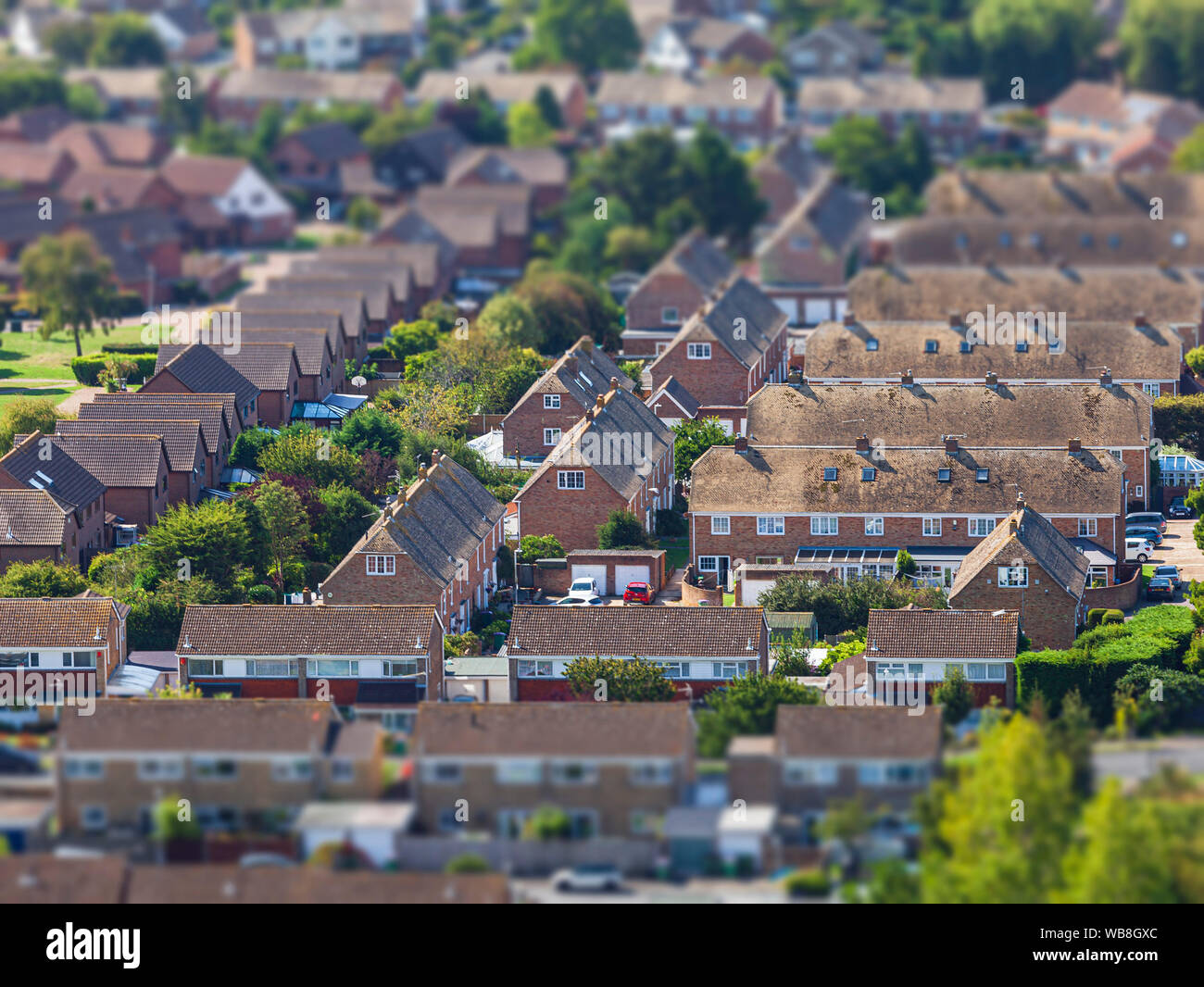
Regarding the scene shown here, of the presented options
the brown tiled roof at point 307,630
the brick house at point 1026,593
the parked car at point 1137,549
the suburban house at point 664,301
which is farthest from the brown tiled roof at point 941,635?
the suburban house at point 664,301

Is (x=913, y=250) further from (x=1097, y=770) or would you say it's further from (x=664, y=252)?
(x=1097, y=770)

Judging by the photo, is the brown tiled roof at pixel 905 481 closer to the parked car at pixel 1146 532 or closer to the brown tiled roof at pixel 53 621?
the parked car at pixel 1146 532

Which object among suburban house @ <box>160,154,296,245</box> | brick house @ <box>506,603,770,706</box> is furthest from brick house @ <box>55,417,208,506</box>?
suburban house @ <box>160,154,296,245</box>

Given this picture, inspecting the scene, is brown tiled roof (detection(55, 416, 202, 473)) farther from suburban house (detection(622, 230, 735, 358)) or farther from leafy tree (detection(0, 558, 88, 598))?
suburban house (detection(622, 230, 735, 358))

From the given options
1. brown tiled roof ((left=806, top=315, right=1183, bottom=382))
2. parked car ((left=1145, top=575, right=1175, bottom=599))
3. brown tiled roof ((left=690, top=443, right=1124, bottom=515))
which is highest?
brown tiled roof ((left=806, top=315, right=1183, bottom=382))

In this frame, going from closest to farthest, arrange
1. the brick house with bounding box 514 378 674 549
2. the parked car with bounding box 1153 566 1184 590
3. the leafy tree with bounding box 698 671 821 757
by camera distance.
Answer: the leafy tree with bounding box 698 671 821 757
the parked car with bounding box 1153 566 1184 590
the brick house with bounding box 514 378 674 549

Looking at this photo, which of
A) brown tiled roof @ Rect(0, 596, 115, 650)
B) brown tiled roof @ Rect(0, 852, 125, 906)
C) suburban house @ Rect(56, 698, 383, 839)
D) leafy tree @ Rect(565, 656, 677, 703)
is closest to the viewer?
brown tiled roof @ Rect(0, 852, 125, 906)

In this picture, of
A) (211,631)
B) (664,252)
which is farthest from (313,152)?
(211,631)

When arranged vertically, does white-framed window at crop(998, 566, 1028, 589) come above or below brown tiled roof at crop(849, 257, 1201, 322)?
below
